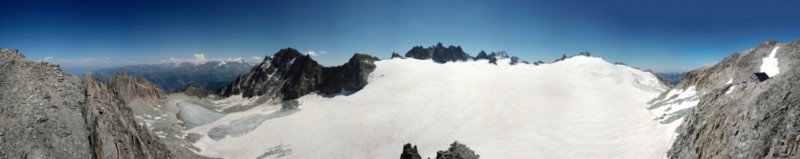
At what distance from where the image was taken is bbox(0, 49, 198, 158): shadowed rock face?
28.0 meters

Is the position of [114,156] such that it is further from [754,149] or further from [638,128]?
[638,128]

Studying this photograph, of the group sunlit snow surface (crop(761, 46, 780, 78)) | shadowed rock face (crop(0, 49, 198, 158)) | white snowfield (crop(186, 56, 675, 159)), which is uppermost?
sunlit snow surface (crop(761, 46, 780, 78))

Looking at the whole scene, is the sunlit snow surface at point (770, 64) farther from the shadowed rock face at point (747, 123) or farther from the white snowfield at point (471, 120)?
the shadowed rock face at point (747, 123)

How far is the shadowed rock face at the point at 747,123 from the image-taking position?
2861cm

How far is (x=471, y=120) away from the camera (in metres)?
86.4

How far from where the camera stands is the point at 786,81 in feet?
110

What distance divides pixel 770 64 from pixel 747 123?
38.1m

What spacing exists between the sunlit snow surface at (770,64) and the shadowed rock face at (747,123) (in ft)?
57.6

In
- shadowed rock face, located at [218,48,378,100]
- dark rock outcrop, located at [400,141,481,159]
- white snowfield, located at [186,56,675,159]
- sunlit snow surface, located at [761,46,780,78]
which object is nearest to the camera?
dark rock outcrop, located at [400,141,481,159]

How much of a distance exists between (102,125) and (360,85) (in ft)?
313

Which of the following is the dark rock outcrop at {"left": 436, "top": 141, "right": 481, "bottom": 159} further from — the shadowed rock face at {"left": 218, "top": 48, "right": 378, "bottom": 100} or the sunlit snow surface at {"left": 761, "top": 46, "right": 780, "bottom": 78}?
the shadowed rock face at {"left": 218, "top": 48, "right": 378, "bottom": 100}

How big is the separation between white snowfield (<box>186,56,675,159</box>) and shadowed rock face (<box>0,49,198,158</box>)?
40.5m

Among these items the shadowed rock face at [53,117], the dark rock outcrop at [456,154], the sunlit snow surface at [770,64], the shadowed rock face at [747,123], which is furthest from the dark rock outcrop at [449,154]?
the sunlit snow surface at [770,64]

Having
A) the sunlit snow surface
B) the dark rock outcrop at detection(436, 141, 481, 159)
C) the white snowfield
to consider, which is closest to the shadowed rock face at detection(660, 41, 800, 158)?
the white snowfield
